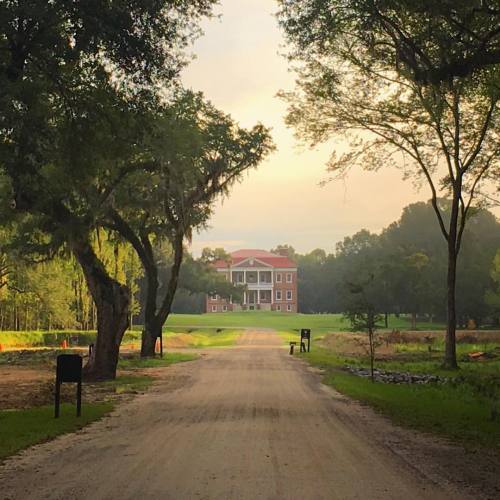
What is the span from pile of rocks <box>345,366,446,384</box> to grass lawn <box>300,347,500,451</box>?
576mm

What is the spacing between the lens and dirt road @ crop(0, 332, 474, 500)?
18.8 ft

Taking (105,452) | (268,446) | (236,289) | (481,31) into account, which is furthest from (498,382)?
(236,289)

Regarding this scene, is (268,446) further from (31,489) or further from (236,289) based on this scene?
(236,289)

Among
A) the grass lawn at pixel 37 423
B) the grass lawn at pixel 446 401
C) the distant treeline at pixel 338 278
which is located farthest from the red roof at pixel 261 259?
the grass lawn at pixel 37 423

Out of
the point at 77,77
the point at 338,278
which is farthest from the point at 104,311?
the point at 338,278

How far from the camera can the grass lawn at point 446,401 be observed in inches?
395

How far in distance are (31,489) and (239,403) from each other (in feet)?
24.3

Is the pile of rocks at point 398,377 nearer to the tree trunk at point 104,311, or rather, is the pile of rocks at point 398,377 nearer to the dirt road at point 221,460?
the dirt road at point 221,460

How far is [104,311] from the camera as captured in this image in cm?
1964

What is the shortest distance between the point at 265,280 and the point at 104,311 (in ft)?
345

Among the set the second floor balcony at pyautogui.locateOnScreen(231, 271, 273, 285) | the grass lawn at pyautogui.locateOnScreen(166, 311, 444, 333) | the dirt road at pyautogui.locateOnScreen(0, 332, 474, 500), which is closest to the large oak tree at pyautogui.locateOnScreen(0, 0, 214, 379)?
the dirt road at pyautogui.locateOnScreen(0, 332, 474, 500)

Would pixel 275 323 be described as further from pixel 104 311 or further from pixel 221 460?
pixel 221 460

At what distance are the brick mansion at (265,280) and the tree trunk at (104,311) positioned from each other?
3892 inches

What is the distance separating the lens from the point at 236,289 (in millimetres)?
85188
